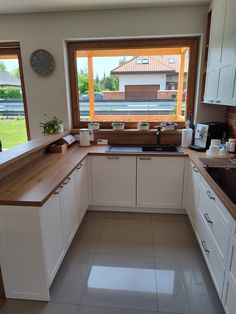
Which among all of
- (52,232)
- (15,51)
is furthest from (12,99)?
(52,232)

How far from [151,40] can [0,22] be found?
201 cm

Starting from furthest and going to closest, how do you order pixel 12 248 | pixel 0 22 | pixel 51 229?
pixel 0 22
pixel 51 229
pixel 12 248

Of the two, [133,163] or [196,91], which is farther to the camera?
[196,91]

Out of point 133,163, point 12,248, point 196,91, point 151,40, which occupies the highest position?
point 151,40

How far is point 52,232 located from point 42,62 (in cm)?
233

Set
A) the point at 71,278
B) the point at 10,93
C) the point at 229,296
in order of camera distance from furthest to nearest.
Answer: the point at 10,93
the point at 71,278
the point at 229,296

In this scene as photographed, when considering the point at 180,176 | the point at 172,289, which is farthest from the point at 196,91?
the point at 172,289

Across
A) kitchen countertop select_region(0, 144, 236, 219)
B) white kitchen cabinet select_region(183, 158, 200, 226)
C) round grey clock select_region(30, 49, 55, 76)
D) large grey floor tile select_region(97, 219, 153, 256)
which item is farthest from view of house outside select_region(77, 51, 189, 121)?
large grey floor tile select_region(97, 219, 153, 256)

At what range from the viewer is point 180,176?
8.83ft

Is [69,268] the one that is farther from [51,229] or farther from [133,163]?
[133,163]

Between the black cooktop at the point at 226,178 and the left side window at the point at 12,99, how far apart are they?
2.69 metres

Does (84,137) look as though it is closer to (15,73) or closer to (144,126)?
(144,126)

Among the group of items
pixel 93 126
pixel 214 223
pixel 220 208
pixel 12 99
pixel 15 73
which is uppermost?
pixel 15 73

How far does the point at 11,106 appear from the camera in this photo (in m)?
3.46
